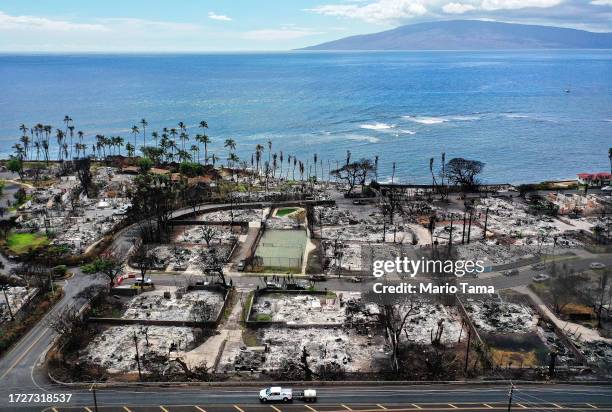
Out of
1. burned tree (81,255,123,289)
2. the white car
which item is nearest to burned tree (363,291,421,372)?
the white car

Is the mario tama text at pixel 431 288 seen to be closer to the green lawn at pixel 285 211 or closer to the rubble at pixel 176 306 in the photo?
the rubble at pixel 176 306

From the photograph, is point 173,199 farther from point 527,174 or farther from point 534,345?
point 527,174

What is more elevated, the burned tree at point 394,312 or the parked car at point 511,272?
the parked car at point 511,272

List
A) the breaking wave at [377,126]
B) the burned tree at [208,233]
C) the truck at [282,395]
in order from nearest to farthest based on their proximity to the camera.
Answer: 1. the truck at [282,395]
2. the burned tree at [208,233]
3. the breaking wave at [377,126]

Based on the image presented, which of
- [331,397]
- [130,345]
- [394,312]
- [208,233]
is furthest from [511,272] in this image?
[130,345]

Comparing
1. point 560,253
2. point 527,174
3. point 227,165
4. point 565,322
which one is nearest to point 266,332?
point 565,322

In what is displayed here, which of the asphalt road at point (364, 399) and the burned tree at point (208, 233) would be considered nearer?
the asphalt road at point (364, 399)

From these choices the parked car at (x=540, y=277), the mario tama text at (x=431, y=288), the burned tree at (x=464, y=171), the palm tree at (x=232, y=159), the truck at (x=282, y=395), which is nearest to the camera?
the truck at (x=282, y=395)

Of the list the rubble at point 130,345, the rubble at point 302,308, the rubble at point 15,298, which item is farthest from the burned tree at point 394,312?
the rubble at point 15,298

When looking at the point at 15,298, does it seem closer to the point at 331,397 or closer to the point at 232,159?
the point at 331,397
